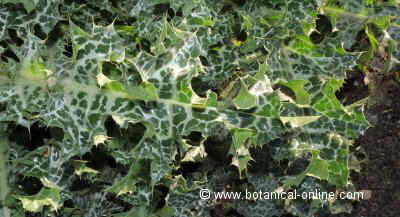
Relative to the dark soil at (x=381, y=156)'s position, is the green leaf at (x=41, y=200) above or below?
below

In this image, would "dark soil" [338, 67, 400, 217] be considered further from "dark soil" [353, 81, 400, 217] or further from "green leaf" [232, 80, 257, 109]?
"green leaf" [232, 80, 257, 109]

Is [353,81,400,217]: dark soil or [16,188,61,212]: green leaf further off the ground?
[353,81,400,217]: dark soil

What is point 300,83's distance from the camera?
79.7 inches

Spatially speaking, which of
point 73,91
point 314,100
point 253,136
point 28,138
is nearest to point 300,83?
point 314,100

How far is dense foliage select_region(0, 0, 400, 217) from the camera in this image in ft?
6.11

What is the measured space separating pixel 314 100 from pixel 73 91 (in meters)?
1.07

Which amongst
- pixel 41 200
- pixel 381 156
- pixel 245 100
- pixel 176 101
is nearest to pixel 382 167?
pixel 381 156

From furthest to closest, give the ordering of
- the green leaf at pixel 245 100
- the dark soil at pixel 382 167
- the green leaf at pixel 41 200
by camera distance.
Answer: the dark soil at pixel 382 167
the green leaf at pixel 41 200
the green leaf at pixel 245 100

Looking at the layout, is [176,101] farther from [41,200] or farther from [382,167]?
[382,167]

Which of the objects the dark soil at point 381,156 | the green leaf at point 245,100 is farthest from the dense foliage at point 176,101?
the dark soil at point 381,156

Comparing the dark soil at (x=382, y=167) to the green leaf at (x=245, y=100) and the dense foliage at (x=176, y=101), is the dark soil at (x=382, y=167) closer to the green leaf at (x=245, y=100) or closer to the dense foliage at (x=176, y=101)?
the dense foliage at (x=176, y=101)

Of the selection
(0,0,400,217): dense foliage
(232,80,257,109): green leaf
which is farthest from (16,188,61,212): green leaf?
(232,80,257,109): green leaf

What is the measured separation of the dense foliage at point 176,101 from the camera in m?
1.86

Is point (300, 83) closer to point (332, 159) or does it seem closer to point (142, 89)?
point (332, 159)
